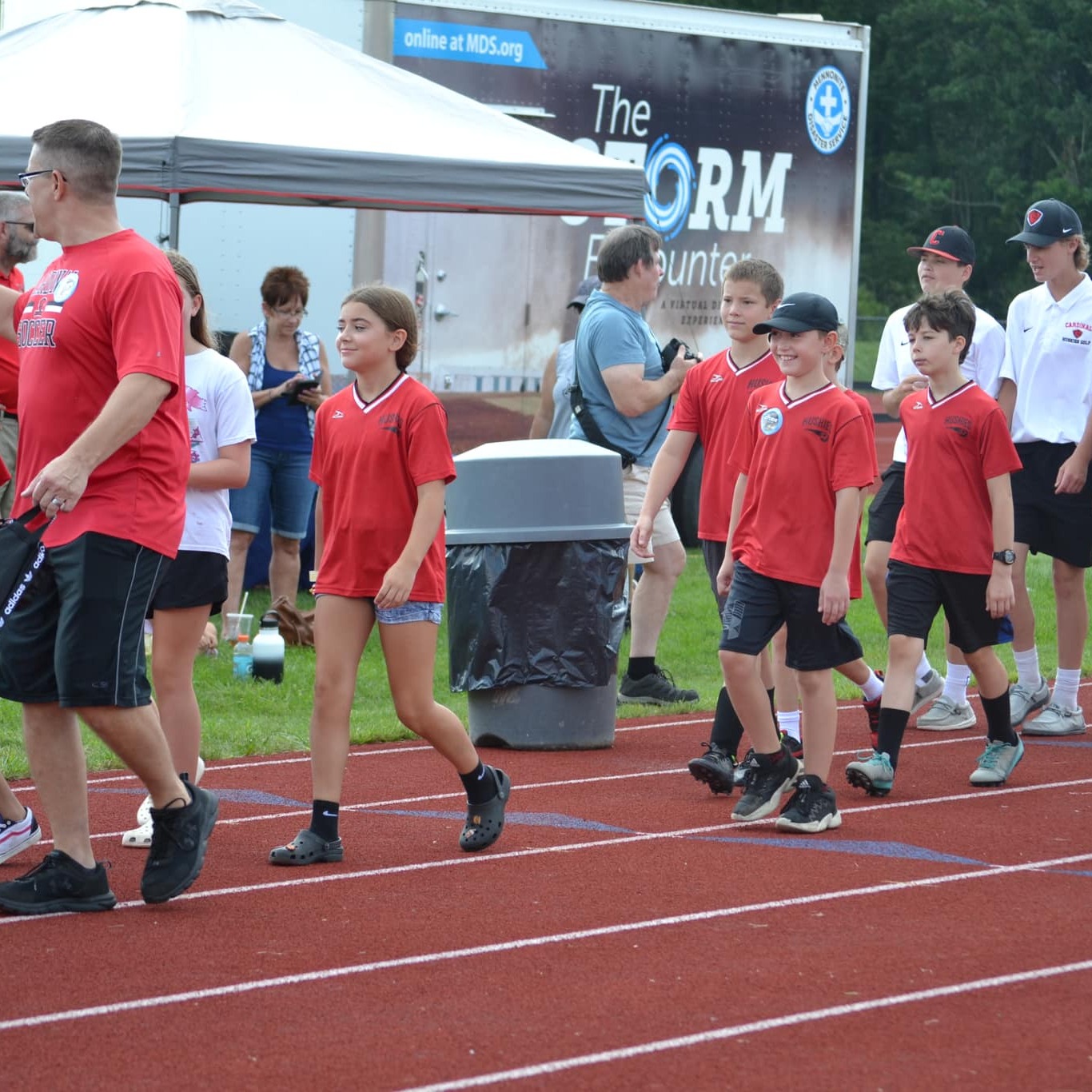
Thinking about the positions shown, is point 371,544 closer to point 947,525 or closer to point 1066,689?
point 947,525

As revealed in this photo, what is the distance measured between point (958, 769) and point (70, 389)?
4.05m

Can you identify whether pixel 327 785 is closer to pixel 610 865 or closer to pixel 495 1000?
pixel 610 865

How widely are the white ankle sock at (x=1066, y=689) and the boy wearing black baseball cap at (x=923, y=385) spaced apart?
40cm

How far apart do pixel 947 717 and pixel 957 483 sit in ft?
5.95

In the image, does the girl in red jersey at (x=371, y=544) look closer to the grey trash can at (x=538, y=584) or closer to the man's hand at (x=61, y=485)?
the man's hand at (x=61, y=485)

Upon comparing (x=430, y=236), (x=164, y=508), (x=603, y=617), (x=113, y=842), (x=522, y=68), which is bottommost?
(x=113, y=842)

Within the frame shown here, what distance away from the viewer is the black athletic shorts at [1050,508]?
807cm

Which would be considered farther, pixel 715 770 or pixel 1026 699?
pixel 1026 699

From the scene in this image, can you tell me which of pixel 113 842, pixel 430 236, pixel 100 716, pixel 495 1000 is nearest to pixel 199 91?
pixel 430 236

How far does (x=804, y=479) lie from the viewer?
621 cm

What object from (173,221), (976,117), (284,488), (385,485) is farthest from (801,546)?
(976,117)

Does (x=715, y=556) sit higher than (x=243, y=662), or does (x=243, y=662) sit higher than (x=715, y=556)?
(x=715, y=556)

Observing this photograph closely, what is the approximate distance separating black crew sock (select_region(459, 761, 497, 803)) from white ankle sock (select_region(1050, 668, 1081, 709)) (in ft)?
11.0

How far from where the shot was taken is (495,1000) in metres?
4.32
